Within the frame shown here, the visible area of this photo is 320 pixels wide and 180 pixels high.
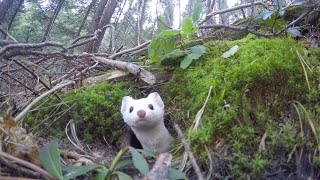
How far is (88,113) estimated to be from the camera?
3.14 metres

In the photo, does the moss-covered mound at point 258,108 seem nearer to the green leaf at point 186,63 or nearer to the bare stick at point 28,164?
the green leaf at point 186,63

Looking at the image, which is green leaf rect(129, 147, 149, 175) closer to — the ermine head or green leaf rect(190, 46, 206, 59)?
the ermine head

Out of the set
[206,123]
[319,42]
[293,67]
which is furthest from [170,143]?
[319,42]

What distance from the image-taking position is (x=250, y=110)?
1.99m

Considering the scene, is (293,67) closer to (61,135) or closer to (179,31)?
(179,31)

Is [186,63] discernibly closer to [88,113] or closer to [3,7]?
[88,113]

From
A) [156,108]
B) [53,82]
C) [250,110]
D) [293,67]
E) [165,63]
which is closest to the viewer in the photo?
[250,110]

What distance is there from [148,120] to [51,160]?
43.9 inches

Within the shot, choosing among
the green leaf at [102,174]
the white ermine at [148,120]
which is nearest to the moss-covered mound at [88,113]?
the white ermine at [148,120]

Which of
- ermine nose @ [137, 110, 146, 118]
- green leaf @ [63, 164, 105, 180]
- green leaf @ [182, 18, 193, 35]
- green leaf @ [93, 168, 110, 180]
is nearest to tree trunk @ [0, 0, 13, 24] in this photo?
green leaf @ [182, 18, 193, 35]

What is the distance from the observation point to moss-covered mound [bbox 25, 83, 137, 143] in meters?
3.07

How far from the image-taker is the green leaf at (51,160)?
1.58 m

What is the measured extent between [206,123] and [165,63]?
146 centimetres

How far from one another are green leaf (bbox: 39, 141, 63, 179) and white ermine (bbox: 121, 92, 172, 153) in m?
0.98
